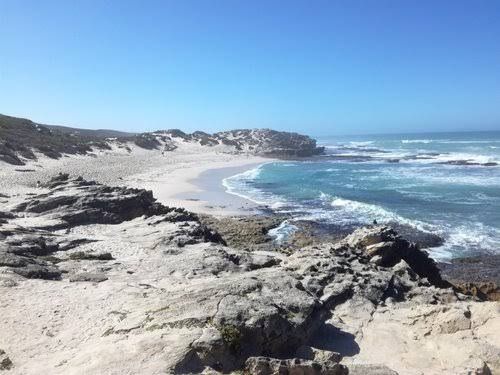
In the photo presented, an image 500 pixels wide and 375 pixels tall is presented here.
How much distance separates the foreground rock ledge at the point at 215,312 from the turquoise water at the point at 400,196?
11.0 metres

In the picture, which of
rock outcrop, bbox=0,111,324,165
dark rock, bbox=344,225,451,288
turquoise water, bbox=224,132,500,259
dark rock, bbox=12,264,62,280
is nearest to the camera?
dark rock, bbox=12,264,62,280

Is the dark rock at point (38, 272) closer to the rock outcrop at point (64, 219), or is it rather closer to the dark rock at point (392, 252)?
the rock outcrop at point (64, 219)

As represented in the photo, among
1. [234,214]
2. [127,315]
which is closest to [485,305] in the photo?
[127,315]

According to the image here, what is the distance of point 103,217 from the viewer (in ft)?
66.9

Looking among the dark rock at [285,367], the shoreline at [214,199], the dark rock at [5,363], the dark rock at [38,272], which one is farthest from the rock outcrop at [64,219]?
the shoreline at [214,199]

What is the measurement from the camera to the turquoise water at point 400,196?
27.0 metres

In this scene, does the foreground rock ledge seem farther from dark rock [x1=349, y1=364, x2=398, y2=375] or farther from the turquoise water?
the turquoise water

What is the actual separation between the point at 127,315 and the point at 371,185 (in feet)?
127

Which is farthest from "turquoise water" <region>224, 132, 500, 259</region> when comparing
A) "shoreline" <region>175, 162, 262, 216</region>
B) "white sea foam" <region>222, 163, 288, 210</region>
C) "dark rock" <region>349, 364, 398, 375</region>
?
"dark rock" <region>349, 364, 398, 375</region>

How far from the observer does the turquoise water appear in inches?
1062

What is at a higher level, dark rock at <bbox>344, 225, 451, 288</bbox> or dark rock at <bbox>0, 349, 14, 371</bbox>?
dark rock at <bbox>0, 349, 14, 371</bbox>

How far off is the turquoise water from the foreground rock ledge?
35.9 ft

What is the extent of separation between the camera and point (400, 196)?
124 feet

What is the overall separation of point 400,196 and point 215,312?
Answer: 31978 mm
